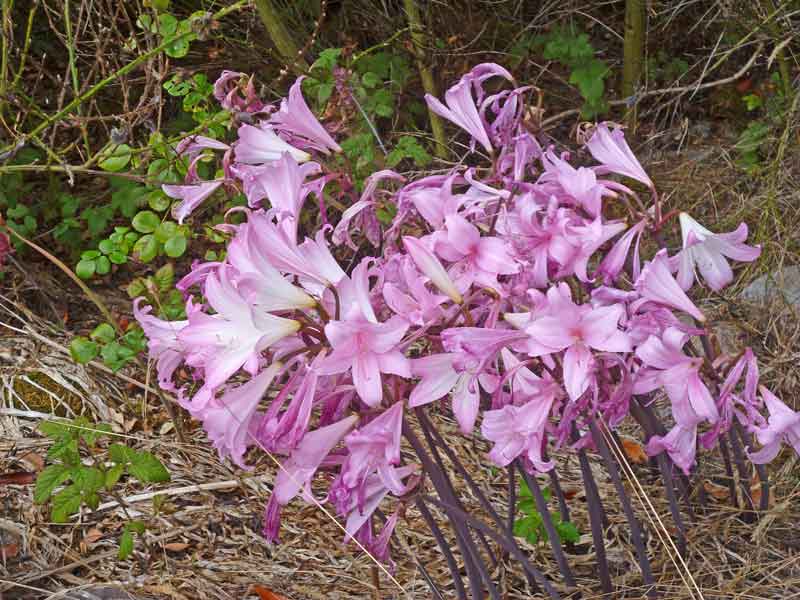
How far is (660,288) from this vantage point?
1.32 meters

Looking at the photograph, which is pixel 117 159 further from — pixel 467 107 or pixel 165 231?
pixel 467 107

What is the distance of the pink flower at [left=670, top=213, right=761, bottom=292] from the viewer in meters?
1.39

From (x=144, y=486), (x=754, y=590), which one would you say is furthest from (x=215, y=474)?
(x=754, y=590)

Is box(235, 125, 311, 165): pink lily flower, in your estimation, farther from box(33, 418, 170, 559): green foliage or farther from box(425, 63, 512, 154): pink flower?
box(33, 418, 170, 559): green foliage

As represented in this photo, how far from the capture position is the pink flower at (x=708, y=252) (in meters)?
1.39

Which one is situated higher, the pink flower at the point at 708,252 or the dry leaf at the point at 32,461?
the pink flower at the point at 708,252

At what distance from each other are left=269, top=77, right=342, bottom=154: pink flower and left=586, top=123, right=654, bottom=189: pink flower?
0.46 m

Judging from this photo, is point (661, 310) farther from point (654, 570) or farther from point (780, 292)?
point (780, 292)

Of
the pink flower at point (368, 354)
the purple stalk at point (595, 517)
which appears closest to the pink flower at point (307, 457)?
the pink flower at point (368, 354)

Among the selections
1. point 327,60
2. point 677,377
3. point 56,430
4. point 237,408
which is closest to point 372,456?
point 237,408

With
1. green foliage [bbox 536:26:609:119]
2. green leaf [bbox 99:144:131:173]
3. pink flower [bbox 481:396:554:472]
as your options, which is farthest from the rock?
green leaf [bbox 99:144:131:173]

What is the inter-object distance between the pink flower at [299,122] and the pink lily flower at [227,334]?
1.40 feet

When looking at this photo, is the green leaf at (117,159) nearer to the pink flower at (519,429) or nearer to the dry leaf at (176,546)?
the dry leaf at (176,546)

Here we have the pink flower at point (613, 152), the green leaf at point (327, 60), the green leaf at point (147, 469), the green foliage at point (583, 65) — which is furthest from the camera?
the green foliage at point (583, 65)
